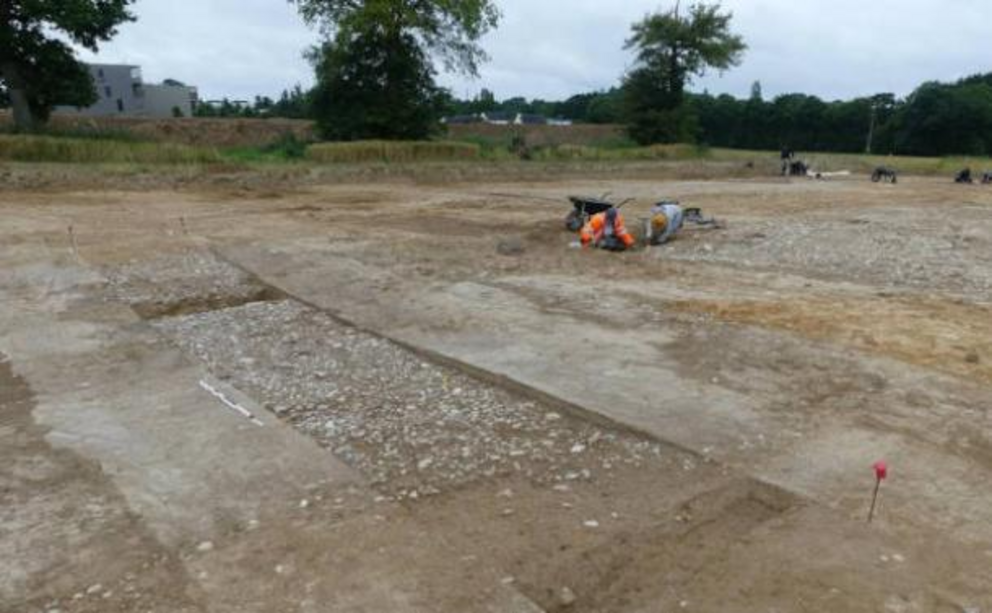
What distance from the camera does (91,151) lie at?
871 inches

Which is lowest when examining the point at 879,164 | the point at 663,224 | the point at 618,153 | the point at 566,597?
the point at 566,597

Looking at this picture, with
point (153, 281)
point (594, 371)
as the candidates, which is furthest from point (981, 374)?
point (153, 281)

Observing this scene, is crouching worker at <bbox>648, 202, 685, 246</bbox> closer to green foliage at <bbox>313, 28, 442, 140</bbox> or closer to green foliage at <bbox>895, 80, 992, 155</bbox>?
green foliage at <bbox>313, 28, 442, 140</bbox>

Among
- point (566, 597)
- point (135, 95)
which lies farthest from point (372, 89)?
point (135, 95)

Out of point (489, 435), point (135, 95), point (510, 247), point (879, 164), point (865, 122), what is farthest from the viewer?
point (865, 122)

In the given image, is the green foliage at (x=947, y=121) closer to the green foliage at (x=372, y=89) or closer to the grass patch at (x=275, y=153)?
the green foliage at (x=372, y=89)

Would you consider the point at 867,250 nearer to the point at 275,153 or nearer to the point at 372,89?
the point at 275,153

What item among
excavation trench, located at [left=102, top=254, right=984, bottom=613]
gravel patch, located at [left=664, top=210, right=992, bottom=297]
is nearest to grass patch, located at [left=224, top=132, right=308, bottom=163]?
gravel patch, located at [left=664, top=210, right=992, bottom=297]

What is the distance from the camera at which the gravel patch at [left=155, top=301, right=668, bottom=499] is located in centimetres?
442

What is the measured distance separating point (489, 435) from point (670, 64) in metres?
43.3

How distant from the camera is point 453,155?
99.2 ft

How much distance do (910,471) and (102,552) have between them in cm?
433

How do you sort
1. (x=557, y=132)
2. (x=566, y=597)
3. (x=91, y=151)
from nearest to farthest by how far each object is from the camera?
(x=566, y=597) < (x=91, y=151) < (x=557, y=132)

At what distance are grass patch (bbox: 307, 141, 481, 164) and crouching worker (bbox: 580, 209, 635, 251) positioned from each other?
16412 millimetres
